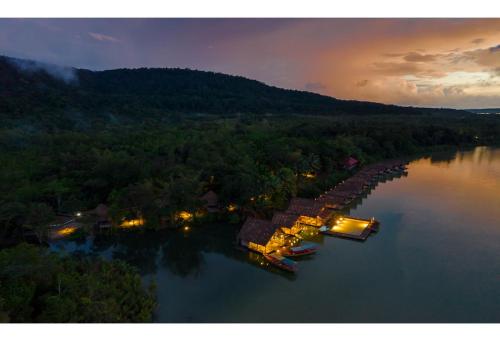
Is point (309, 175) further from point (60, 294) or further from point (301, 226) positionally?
point (60, 294)

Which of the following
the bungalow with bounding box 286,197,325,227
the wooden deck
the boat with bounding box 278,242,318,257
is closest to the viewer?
the boat with bounding box 278,242,318,257

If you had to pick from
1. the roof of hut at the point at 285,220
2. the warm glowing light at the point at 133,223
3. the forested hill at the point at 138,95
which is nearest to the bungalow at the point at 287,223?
the roof of hut at the point at 285,220

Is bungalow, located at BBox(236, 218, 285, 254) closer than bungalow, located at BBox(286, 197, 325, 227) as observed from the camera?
Yes

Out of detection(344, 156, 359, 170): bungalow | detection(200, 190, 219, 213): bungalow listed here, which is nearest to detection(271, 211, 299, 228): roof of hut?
detection(200, 190, 219, 213): bungalow

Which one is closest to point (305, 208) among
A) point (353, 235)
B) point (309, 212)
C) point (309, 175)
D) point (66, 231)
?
point (309, 212)

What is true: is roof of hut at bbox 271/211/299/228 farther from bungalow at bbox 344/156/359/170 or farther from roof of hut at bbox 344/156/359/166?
roof of hut at bbox 344/156/359/166

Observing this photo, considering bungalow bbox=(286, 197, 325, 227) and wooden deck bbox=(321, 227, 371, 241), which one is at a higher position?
bungalow bbox=(286, 197, 325, 227)

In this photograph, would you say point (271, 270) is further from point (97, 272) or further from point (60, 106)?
point (60, 106)

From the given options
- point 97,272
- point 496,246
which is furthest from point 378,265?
point 97,272
